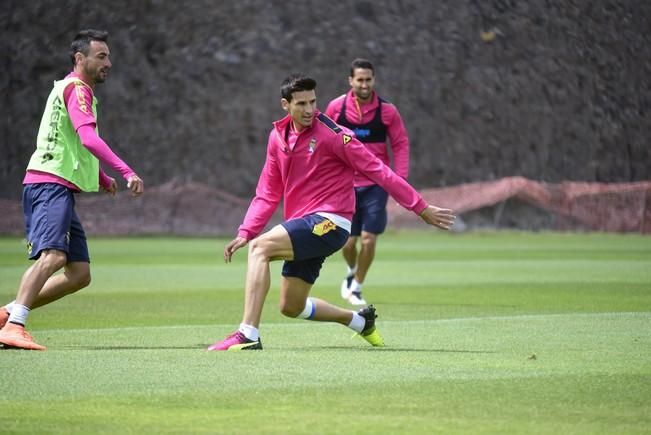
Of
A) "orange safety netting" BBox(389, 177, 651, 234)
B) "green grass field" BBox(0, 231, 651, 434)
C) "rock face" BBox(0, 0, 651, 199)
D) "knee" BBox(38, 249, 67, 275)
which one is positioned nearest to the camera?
"green grass field" BBox(0, 231, 651, 434)

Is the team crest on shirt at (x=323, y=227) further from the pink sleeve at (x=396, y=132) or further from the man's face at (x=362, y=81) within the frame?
the pink sleeve at (x=396, y=132)

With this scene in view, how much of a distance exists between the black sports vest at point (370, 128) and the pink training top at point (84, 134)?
5.85 meters

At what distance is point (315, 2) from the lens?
125ft

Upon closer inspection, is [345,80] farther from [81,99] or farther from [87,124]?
[87,124]

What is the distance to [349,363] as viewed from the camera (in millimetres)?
8414

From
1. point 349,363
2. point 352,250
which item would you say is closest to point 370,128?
point 352,250

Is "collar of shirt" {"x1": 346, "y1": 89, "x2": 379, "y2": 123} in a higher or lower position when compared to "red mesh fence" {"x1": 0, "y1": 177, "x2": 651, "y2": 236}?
higher

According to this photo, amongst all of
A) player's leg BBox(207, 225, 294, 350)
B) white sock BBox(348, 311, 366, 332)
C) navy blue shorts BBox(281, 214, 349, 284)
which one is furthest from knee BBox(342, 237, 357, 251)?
player's leg BBox(207, 225, 294, 350)

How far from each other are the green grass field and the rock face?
1999 centimetres

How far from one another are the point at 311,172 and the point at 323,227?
0.40 meters

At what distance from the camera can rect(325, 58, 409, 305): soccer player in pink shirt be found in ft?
48.5

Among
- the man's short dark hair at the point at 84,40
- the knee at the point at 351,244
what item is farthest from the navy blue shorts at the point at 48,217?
the knee at the point at 351,244

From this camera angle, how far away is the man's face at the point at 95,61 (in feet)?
31.0

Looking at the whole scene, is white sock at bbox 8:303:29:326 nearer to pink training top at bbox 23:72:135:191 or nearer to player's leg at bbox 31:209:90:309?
player's leg at bbox 31:209:90:309
